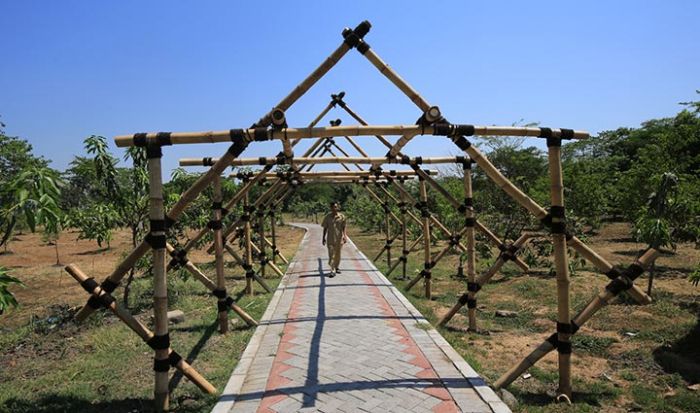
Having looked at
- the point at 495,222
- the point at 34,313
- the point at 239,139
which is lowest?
the point at 34,313

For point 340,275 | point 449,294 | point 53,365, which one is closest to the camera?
point 53,365

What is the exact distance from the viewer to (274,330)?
6.56 m

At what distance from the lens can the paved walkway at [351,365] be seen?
413cm

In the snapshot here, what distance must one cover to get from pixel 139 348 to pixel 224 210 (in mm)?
2424

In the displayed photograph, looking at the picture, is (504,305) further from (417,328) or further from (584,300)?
(417,328)

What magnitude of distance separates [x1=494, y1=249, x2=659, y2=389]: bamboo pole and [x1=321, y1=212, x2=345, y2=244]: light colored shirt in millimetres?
6806

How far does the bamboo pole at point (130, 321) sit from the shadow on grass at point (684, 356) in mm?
4981

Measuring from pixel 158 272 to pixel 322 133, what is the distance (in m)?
2.08

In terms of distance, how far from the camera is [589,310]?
4.33 m

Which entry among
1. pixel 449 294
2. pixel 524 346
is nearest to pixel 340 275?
pixel 449 294

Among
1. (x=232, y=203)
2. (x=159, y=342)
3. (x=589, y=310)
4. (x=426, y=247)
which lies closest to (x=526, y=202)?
(x=589, y=310)

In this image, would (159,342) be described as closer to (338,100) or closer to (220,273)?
(220,273)

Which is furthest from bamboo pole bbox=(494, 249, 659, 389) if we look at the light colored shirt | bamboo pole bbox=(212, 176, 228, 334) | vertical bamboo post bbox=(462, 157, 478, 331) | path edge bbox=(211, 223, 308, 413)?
the light colored shirt

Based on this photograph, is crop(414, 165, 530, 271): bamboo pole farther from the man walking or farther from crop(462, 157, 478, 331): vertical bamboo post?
the man walking
